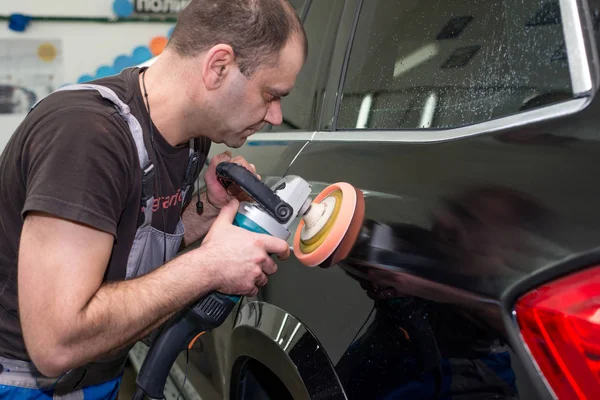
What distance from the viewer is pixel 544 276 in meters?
0.93

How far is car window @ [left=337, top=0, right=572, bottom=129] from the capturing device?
1301mm

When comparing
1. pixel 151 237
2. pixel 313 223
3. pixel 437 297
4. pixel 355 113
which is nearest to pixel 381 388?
pixel 437 297

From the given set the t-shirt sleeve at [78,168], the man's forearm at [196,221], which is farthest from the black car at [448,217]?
the t-shirt sleeve at [78,168]

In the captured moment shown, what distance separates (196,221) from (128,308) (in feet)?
2.11

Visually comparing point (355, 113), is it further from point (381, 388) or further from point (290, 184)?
point (381, 388)

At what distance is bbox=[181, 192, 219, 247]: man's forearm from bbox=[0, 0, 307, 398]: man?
17 cm

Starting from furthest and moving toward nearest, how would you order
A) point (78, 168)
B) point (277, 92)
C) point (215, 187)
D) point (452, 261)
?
point (215, 187) < point (277, 92) < point (78, 168) < point (452, 261)

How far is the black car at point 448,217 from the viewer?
3.10 ft

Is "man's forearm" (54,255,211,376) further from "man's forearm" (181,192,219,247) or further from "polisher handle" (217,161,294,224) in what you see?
"man's forearm" (181,192,219,247)

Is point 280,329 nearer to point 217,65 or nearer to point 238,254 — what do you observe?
point 238,254

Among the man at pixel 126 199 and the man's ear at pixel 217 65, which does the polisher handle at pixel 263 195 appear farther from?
the man's ear at pixel 217 65

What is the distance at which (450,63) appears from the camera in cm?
150

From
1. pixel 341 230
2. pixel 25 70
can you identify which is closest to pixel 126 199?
pixel 341 230

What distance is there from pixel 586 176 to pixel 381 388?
1.76 feet
